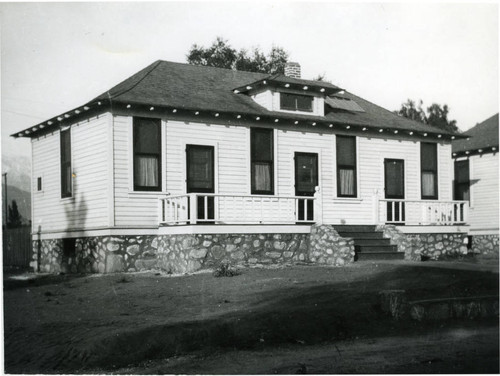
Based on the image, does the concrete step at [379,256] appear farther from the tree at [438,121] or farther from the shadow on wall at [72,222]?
the shadow on wall at [72,222]

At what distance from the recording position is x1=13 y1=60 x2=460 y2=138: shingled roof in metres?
20.0

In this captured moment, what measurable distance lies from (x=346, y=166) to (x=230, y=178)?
422 centimetres

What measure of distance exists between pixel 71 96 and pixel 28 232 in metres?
8.99

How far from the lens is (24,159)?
894 inches

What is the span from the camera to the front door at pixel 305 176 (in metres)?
22.5

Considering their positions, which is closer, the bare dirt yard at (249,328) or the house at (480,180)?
the bare dirt yard at (249,328)

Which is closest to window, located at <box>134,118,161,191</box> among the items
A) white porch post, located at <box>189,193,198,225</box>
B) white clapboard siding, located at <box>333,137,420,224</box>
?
white porch post, located at <box>189,193,198,225</box>

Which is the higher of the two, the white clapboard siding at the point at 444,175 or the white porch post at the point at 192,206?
the white clapboard siding at the point at 444,175

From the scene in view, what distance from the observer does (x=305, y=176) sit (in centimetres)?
2259

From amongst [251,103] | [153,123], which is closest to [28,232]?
[153,123]

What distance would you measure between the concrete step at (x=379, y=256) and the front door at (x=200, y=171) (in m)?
4.41

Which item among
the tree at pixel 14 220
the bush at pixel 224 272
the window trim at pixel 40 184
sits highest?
the window trim at pixel 40 184

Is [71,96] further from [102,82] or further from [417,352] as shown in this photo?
[417,352]

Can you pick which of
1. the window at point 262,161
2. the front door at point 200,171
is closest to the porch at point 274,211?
the front door at point 200,171
